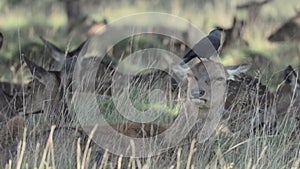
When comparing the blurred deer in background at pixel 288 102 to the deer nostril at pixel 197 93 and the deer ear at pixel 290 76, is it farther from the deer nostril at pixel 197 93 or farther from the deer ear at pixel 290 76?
the deer nostril at pixel 197 93

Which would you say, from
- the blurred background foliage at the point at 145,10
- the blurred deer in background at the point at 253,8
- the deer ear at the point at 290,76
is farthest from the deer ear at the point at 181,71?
the blurred deer in background at the point at 253,8

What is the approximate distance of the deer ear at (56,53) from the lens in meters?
6.09

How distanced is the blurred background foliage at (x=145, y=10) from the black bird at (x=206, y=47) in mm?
996

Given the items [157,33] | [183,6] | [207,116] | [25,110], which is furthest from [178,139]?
[183,6]

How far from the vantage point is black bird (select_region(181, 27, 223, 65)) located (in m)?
4.61

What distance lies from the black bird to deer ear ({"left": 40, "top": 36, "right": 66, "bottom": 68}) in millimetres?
1418

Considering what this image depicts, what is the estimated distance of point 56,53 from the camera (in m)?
6.19

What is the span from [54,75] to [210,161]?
4.71ft

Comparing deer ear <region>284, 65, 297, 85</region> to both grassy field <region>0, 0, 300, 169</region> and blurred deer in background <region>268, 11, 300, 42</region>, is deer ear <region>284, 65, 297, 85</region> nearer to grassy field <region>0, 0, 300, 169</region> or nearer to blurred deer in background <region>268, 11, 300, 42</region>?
grassy field <region>0, 0, 300, 169</region>

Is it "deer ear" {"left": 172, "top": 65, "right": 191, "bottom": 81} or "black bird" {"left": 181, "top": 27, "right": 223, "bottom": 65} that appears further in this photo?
"black bird" {"left": 181, "top": 27, "right": 223, "bottom": 65}

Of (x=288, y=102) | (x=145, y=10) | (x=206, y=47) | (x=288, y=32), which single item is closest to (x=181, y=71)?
(x=206, y=47)

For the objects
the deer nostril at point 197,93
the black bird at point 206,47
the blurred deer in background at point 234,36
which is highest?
the blurred deer in background at point 234,36

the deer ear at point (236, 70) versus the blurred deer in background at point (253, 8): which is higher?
the blurred deer in background at point (253, 8)

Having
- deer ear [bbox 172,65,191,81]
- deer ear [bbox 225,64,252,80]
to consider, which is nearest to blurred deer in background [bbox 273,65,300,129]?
deer ear [bbox 225,64,252,80]
